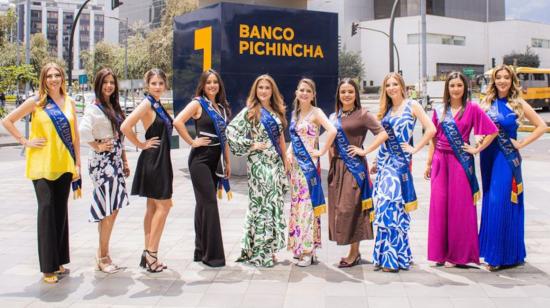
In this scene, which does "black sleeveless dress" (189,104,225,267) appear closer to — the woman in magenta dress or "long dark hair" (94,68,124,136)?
"long dark hair" (94,68,124,136)

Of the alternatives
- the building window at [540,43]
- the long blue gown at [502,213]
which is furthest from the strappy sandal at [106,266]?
the building window at [540,43]

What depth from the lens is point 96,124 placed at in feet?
16.8

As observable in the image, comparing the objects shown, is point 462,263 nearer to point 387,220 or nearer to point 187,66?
point 387,220

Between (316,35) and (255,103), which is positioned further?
(316,35)

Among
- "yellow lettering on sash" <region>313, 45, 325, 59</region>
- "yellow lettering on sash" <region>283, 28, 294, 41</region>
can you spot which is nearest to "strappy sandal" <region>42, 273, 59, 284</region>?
"yellow lettering on sash" <region>283, 28, 294, 41</region>

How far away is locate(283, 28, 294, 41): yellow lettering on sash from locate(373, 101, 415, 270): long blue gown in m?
5.80

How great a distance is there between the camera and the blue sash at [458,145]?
17.1 ft

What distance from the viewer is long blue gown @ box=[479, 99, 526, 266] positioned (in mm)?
5266

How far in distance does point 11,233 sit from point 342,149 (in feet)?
13.8

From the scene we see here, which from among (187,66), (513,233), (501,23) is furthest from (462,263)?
(501,23)

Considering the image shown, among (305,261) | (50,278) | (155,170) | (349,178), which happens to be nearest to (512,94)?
(349,178)

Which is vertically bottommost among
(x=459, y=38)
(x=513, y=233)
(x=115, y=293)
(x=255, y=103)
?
(x=115, y=293)

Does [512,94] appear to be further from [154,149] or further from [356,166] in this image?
[154,149]

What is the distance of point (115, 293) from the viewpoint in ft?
15.4
